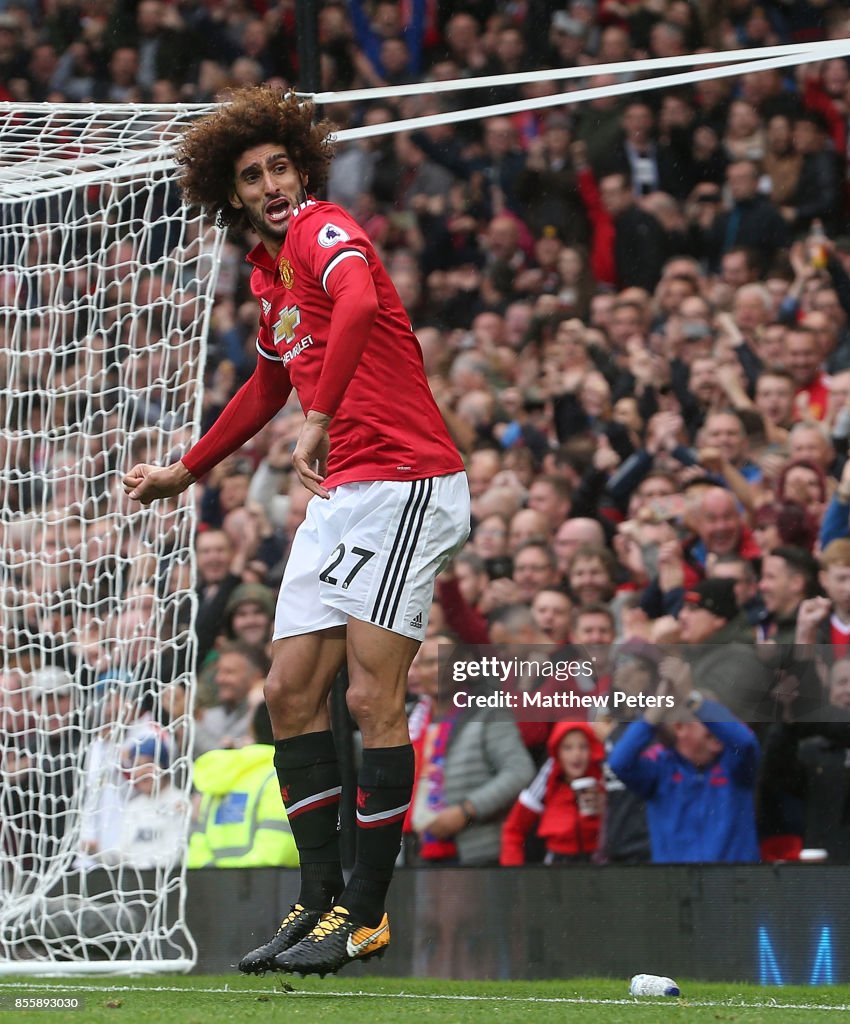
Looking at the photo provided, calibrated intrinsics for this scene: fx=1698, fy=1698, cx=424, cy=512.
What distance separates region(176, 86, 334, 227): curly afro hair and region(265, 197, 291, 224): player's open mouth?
13 cm

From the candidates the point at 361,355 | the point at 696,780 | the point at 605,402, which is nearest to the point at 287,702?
the point at 361,355

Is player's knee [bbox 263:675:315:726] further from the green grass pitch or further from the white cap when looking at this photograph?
the white cap

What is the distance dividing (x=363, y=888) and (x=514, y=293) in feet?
17.6

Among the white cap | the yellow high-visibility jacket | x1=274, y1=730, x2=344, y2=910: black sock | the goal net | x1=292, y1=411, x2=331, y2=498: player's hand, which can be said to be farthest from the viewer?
the white cap

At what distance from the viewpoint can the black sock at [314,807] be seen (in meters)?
3.69

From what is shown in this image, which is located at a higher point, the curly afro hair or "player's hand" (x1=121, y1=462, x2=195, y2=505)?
the curly afro hair

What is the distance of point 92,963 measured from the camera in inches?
191

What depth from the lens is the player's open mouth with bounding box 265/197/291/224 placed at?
3.82 metres

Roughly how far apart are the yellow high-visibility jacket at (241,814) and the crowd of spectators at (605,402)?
11.5 inches

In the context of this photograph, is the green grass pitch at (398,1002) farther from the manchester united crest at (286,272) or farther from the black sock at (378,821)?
the manchester united crest at (286,272)

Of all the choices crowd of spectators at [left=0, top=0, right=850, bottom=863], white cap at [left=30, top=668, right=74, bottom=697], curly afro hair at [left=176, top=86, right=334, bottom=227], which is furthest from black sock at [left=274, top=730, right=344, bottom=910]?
white cap at [left=30, top=668, right=74, bottom=697]

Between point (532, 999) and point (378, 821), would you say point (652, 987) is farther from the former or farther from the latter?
point (378, 821)

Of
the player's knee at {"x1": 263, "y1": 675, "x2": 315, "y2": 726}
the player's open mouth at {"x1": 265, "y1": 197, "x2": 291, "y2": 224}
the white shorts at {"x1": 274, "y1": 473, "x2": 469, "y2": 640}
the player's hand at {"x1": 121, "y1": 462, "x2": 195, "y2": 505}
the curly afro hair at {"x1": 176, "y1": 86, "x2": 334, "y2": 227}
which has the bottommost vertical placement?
the player's knee at {"x1": 263, "y1": 675, "x2": 315, "y2": 726}

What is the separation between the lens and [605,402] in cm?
741
